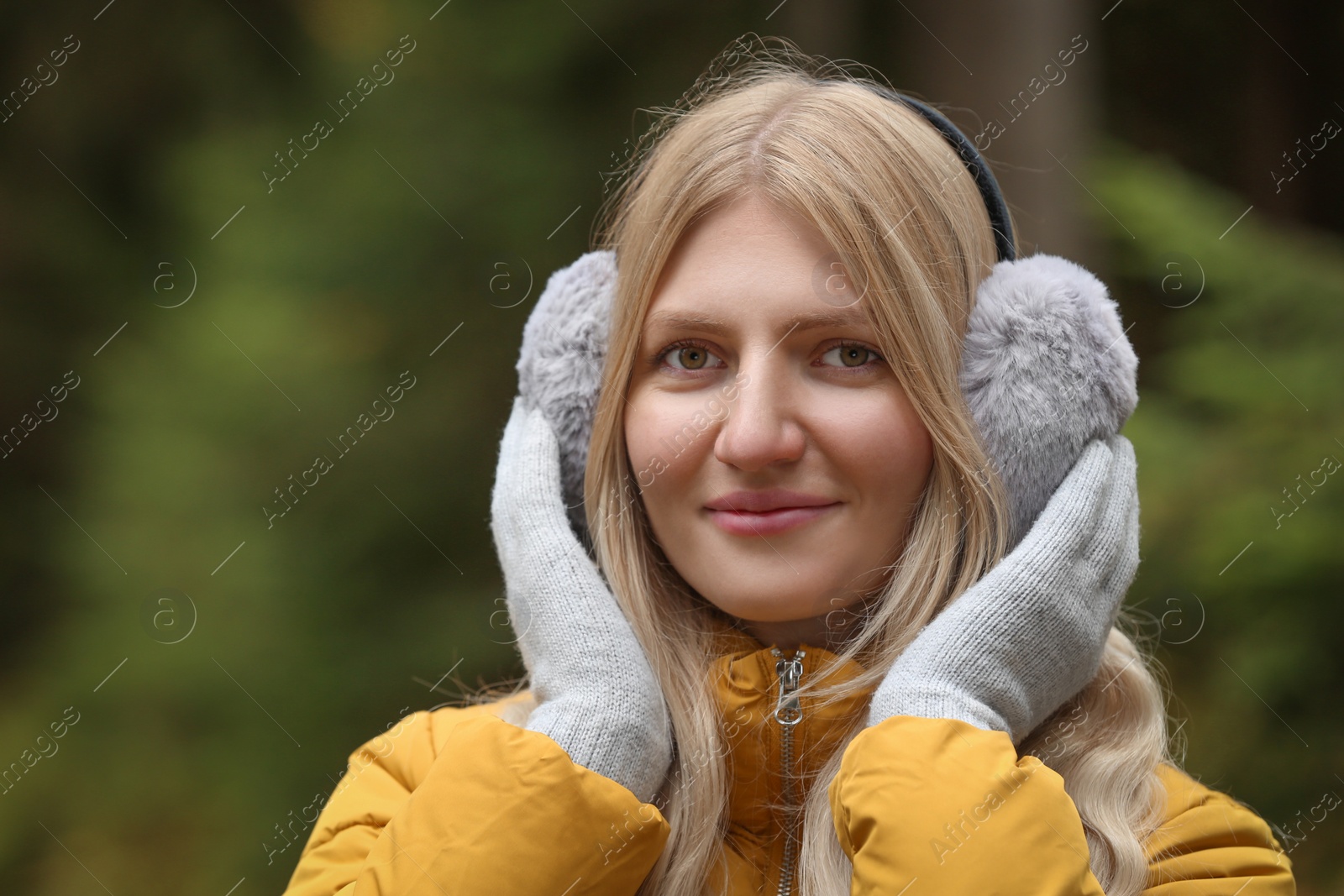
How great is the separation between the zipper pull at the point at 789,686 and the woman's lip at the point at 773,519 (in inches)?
8.5

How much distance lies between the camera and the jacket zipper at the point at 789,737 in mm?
1754

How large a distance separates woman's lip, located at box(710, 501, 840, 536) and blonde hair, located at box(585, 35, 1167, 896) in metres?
0.18

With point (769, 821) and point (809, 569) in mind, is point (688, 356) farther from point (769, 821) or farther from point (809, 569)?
point (769, 821)

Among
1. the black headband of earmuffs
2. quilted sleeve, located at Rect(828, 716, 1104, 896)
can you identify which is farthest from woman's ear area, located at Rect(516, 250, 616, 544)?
quilted sleeve, located at Rect(828, 716, 1104, 896)

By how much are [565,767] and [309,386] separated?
3095 mm

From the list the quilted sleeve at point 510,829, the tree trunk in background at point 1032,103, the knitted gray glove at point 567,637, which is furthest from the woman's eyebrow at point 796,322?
the tree trunk in background at point 1032,103

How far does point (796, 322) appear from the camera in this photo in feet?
5.61

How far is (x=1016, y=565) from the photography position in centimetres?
172

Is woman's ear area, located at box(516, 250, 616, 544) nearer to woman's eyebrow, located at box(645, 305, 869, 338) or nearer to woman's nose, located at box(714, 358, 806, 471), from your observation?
woman's eyebrow, located at box(645, 305, 869, 338)

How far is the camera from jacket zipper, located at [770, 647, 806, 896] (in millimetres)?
1754

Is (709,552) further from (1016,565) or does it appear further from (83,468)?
(83,468)

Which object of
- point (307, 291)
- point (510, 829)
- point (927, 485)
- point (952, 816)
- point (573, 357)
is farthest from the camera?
point (307, 291)

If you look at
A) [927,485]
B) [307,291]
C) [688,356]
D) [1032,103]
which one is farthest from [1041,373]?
[307,291]

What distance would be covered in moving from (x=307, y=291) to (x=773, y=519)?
3148 mm
